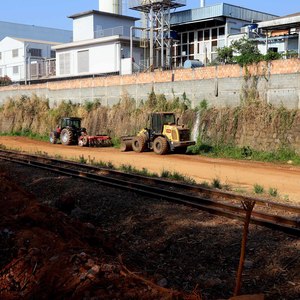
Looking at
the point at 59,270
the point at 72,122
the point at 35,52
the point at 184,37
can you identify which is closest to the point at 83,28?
the point at 184,37

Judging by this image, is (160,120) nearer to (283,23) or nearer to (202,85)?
(202,85)

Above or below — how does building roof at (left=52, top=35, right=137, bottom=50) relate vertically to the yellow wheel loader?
above

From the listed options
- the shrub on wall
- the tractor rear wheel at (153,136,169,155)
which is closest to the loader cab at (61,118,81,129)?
the tractor rear wheel at (153,136,169,155)

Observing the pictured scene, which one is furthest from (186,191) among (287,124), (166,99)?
(166,99)

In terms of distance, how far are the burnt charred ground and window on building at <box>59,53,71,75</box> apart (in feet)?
123

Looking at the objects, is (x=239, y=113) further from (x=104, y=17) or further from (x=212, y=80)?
(x=104, y=17)

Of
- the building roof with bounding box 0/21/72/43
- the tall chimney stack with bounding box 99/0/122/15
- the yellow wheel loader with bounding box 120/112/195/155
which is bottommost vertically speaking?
the yellow wheel loader with bounding box 120/112/195/155

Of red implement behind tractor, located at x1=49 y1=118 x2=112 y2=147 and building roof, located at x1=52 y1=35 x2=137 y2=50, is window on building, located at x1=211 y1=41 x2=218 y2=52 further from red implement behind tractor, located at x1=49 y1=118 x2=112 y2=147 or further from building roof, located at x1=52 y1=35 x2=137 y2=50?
red implement behind tractor, located at x1=49 y1=118 x2=112 y2=147

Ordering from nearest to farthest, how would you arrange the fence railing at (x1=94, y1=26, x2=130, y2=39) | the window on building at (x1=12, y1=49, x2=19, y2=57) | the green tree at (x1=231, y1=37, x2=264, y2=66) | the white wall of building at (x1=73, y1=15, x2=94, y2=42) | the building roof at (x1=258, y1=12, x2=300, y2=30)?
the green tree at (x1=231, y1=37, x2=264, y2=66) → the building roof at (x1=258, y1=12, x2=300, y2=30) → the fence railing at (x1=94, y1=26, x2=130, y2=39) → the white wall of building at (x1=73, y1=15, x2=94, y2=42) → the window on building at (x1=12, y1=49, x2=19, y2=57)

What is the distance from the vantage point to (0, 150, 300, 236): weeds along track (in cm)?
955

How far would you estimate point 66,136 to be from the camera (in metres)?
31.0

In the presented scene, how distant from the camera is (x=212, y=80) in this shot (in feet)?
86.8

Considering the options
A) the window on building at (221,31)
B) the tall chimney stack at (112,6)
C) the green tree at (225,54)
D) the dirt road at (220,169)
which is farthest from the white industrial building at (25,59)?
the dirt road at (220,169)

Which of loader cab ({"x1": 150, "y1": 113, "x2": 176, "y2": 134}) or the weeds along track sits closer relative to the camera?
the weeds along track
